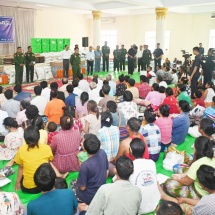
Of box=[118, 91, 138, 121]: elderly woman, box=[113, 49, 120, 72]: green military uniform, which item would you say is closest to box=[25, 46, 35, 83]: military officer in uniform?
box=[113, 49, 120, 72]: green military uniform

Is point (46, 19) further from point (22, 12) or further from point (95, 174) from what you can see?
point (95, 174)

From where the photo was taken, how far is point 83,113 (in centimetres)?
477

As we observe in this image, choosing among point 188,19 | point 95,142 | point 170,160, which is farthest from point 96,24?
point 95,142

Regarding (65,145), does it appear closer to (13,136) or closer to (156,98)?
(13,136)

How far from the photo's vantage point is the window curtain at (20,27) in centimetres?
1366

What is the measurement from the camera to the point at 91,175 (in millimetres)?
2467

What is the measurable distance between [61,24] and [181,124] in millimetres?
14155

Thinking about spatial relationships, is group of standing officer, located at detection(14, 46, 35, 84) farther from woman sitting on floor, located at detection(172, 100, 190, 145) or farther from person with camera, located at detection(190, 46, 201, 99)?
woman sitting on floor, located at detection(172, 100, 190, 145)

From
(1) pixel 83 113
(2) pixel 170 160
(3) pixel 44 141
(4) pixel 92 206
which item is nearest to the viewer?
(4) pixel 92 206

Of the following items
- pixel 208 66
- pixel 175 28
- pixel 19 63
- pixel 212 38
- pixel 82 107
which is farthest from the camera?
pixel 175 28

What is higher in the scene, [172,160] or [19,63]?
[19,63]

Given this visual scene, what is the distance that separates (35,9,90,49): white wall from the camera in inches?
609


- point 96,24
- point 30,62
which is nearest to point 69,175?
point 30,62

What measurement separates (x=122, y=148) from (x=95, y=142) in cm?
62
